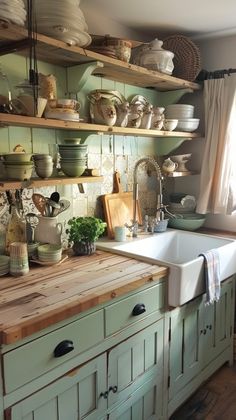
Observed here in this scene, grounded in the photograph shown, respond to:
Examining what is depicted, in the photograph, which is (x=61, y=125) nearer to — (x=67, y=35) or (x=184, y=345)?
(x=67, y=35)

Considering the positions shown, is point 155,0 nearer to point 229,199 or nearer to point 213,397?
point 229,199

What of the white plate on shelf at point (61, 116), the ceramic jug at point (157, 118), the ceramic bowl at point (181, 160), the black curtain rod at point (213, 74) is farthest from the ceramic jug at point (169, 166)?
the white plate on shelf at point (61, 116)

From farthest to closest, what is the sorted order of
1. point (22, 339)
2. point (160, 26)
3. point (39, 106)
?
point (160, 26) → point (39, 106) → point (22, 339)

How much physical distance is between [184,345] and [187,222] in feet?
2.83

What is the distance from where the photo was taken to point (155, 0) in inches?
74.5

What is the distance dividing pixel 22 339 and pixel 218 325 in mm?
1430

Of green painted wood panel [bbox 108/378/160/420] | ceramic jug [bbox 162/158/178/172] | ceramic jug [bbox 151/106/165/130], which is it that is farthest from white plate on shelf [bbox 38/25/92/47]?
green painted wood panel [bbox 108/378/160/420]

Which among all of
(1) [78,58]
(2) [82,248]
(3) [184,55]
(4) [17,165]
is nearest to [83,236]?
(2) [82,248]

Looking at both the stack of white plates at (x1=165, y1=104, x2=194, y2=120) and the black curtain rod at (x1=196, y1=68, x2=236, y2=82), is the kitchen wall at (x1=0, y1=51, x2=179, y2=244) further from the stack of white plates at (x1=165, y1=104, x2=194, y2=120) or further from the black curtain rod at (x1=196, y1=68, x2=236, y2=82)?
the black curtain rod at (x1=196, y1=68, x2=236, y2=82)

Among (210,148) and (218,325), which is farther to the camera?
(210,148)

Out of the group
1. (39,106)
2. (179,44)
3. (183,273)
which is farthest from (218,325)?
(179,44)

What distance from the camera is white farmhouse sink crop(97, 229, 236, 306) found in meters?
1.71

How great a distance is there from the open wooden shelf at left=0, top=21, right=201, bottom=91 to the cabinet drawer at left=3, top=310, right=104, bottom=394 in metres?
1.10

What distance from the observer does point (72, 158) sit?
68.1 inches
